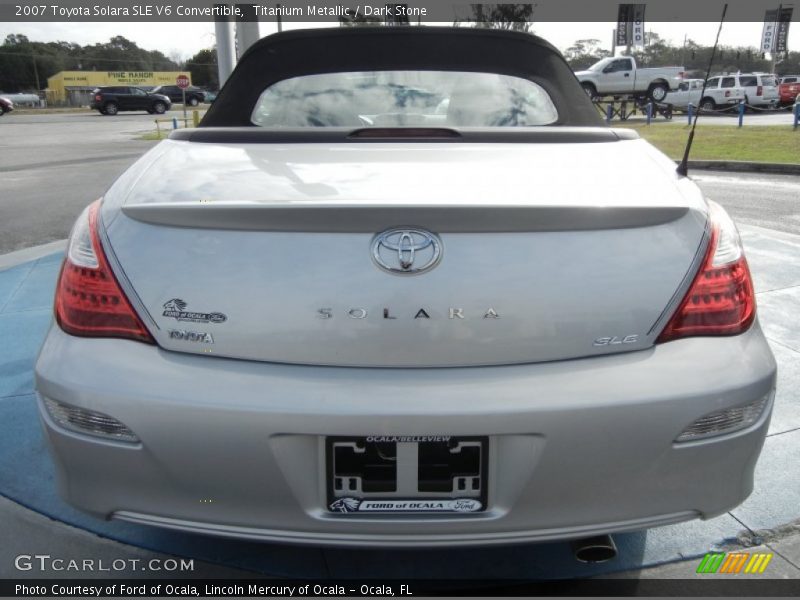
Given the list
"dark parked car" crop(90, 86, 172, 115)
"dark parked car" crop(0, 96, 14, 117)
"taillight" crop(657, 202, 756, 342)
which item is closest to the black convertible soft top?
"taillight" crop(657, 202, 756, 342)

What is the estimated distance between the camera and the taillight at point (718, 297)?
1729 mm

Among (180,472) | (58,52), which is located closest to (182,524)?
(180,472)

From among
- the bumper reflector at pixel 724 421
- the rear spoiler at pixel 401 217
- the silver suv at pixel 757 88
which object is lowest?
the silver suv at pixel 757 88

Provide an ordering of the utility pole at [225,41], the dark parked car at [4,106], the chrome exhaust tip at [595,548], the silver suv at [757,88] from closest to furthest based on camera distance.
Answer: the chrome exhaust tip at [595,548] → the utility pole at [225,41] → the silver suv at [757,88] → the dark parked car at [4,106]

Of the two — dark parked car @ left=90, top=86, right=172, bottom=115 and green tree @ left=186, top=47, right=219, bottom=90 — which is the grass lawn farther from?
green tree @ left=186, top=47, right=219, bottom=90

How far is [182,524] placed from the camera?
67.8 inches

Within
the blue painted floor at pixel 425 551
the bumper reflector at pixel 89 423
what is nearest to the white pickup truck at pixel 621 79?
the blue painted floor at pixel 425 551

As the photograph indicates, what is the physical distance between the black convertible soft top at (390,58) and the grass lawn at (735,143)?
1022cm

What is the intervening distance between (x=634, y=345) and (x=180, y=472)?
110cm

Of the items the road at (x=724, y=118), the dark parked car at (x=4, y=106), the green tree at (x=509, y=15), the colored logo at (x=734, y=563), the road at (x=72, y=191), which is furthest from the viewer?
the dark parked car at (x=4, y=106)

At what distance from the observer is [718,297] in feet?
5.85

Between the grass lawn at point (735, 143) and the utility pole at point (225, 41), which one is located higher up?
the utility pole at point (225, 41)

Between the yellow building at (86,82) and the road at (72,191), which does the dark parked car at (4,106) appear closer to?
the yellow building at (86,82)

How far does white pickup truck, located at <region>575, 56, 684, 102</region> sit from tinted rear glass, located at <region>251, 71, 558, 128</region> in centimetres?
2825
